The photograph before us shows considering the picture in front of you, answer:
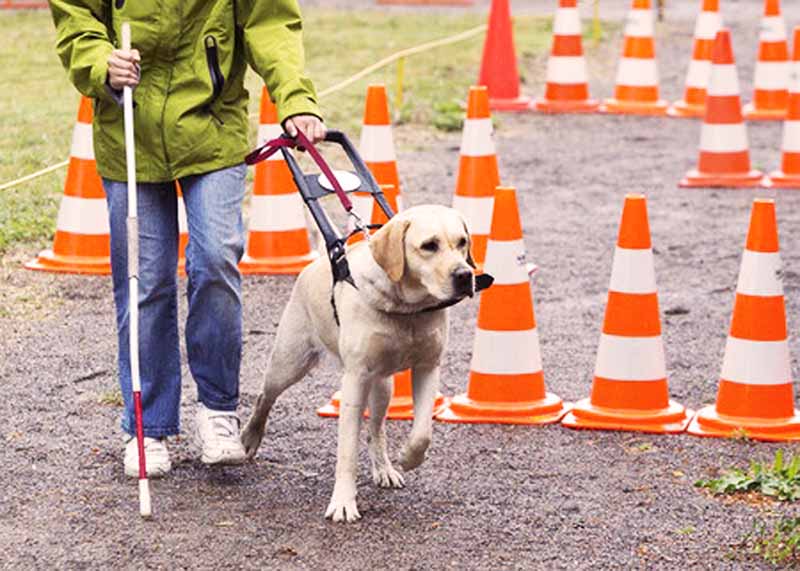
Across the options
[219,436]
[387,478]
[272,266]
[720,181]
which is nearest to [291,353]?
[219,436]

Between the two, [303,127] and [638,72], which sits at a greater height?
[303,127]

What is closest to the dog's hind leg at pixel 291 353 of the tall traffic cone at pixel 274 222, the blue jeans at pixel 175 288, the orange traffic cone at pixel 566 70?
the blue jeans at pixel 175 288

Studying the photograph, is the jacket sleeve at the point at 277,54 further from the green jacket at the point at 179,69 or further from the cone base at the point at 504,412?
the cone base at the point at 504,412

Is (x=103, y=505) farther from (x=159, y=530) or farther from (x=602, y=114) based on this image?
(x=602, y=114)

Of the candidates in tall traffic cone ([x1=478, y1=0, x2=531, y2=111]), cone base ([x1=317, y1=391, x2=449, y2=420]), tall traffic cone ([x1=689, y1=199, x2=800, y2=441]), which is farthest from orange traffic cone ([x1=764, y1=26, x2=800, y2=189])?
cone base ([x1=317, y1=391, x2=449, y2=420])

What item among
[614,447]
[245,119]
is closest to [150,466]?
[245,119]

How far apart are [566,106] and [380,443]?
8881mm

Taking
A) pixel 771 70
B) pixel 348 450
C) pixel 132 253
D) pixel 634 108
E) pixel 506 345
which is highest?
pixel 132 253

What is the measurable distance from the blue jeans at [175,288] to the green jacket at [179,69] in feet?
0.35

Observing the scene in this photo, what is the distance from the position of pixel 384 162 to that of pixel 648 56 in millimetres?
6838

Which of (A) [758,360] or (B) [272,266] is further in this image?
(B) [272,266]

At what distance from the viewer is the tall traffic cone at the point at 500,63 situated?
14141 millimetres

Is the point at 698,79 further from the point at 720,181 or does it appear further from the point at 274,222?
the point at 274,222

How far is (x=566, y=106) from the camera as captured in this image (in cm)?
1441
